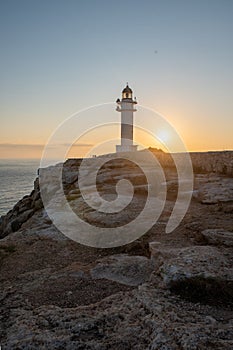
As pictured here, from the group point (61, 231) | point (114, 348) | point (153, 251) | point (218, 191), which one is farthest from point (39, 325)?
point (218, 191)

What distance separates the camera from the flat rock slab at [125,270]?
7.65 metres

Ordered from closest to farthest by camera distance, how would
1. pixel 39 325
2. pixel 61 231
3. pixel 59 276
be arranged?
1. pixel 39 325
2. pixel 59 276
3. pixel 61 231

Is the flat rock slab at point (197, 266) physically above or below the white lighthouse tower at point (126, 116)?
below

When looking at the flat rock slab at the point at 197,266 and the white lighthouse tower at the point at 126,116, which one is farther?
the white lighthouse tower at the point at 126,116

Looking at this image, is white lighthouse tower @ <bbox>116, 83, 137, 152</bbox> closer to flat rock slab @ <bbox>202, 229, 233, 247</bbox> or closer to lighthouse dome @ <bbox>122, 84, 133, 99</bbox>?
lighthouse dome @ <bbox>122, 84, 133, 99</bbox>

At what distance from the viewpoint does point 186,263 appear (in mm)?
6758

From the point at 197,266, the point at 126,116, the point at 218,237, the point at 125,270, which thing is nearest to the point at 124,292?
the point at 125,270

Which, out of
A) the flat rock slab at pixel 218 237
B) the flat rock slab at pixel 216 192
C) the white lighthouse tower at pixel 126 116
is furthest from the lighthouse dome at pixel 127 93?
the flat rock slab at pixel 218 237

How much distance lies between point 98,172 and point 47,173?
804 cm

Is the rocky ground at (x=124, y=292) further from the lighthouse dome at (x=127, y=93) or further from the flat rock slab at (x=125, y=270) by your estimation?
the lighthouse dome at (x=127, y=93)

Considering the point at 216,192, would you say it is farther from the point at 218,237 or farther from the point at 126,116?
the point at 126,116

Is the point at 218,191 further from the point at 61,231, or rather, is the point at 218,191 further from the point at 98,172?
the point at 98,172

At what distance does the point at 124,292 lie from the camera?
6.79 m

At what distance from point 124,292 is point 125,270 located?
4.34 ft
